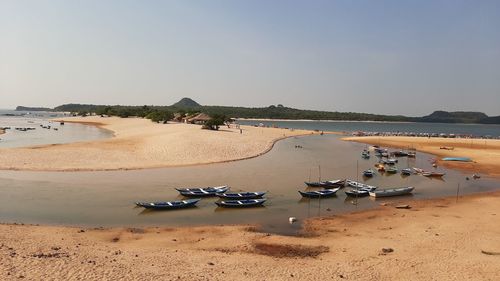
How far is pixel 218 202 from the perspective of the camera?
28.8 metres

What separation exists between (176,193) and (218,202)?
17.2 ft

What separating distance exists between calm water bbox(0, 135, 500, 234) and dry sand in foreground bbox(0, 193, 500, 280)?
8.37 feet

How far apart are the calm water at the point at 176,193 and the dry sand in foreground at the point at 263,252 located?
2552 mm

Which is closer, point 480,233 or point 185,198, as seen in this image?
point 480,233

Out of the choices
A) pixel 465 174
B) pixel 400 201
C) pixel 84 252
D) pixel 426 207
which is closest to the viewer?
pixel 84 252

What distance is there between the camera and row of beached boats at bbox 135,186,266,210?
27228mm

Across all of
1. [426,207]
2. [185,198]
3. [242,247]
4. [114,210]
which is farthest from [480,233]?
[114,210]

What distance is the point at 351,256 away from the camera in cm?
1850

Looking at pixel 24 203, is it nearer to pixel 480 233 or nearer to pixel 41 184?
pixel 41 184

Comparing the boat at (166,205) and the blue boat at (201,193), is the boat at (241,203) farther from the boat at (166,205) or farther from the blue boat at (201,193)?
the blue boat at (201,193)

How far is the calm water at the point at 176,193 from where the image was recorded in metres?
25.3

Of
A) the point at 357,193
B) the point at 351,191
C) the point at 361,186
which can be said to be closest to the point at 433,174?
the point at 361,186

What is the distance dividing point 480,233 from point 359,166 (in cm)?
3065

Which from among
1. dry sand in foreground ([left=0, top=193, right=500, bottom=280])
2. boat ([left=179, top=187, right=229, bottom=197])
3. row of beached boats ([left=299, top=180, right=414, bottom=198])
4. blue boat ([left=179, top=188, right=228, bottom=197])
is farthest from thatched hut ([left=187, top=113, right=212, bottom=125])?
dry sand in foreground ([left=0, top=193, right=500, bottom=280])
